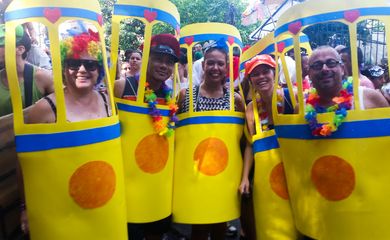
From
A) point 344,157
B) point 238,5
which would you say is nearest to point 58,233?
point 344,157

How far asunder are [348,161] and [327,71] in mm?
507

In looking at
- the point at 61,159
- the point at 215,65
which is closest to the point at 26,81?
the point at 61,159

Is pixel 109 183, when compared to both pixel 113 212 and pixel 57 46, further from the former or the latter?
pixel 57 46

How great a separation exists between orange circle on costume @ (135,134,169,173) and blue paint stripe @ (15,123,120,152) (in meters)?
0.46

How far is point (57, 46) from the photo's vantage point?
5.95ft

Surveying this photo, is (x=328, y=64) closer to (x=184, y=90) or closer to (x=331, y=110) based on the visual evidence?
(x=331, y=110)

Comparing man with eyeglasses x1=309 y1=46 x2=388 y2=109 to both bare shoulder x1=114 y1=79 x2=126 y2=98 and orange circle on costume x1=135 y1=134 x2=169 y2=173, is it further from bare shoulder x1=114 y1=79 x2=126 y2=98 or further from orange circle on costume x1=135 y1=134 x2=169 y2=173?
bare shoulder x1=114 y1=79 x2=126 y2=98

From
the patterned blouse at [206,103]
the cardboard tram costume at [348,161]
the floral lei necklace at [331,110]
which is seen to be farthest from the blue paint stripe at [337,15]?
the patterned blouse at [206,103]

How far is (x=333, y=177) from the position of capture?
6.19ft

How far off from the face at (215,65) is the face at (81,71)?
3.08ft

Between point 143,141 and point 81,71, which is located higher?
point 81,71

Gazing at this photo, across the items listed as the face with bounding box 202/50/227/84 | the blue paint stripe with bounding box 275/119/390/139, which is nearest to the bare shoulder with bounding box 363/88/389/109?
the blue paint stripe with bounding box 275/119/390/139

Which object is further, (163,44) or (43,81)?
(163,44)

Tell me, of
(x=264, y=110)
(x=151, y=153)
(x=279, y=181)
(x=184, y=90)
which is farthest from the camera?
(x=184, y=90)
